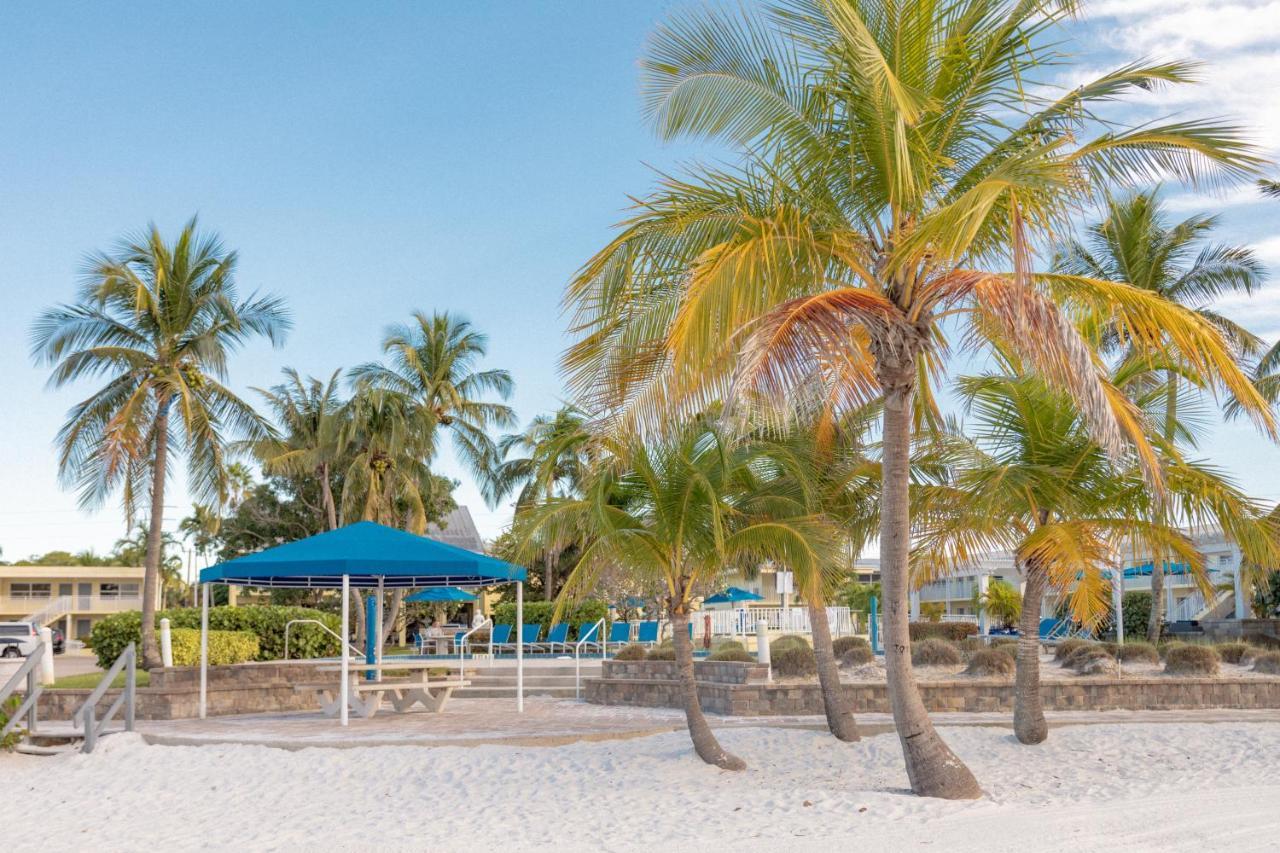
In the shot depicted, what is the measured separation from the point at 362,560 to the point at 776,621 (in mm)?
13742

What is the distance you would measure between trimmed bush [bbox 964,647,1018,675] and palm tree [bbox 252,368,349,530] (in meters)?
15.5

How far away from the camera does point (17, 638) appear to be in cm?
3434

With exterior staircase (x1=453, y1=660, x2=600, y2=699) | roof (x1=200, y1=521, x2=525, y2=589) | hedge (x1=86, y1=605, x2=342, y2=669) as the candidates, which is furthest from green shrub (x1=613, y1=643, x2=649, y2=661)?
hedge (x1=86, y1=605, x2=342, y2=669)

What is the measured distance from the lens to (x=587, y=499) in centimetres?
953

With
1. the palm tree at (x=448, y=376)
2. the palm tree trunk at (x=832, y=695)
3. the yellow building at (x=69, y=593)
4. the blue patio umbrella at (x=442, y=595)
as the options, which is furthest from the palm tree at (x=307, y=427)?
the yellow building at (x=69, y=593)

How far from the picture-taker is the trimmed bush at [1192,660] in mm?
14125

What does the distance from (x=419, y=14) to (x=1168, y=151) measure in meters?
11.8

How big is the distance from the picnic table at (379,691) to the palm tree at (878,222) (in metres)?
5.57

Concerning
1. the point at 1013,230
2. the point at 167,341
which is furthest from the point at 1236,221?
the point at 167,341

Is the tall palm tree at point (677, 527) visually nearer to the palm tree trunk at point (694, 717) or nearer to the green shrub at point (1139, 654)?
the palm tree trunk at point (694, 717)

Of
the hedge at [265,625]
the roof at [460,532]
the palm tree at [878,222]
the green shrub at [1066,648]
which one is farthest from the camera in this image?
the roof at [460,532]

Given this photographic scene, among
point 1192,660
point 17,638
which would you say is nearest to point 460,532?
point 17,638

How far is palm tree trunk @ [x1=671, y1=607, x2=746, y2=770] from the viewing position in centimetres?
949

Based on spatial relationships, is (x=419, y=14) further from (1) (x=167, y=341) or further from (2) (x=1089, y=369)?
(2) (x=1089, y=369)
